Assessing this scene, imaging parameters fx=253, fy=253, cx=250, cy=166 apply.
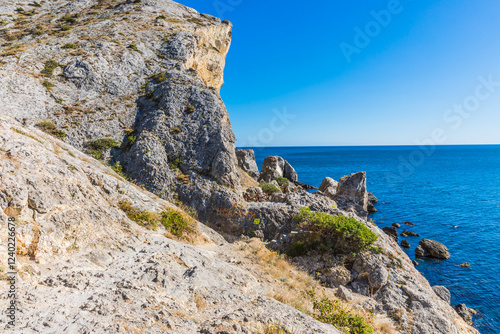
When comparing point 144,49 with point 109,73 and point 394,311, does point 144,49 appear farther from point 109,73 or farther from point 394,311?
point 394,311

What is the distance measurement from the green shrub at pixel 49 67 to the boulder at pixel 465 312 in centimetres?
4115

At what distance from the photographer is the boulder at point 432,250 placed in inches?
1197

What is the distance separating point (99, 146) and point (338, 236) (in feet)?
63.0

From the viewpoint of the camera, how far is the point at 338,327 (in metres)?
8.44

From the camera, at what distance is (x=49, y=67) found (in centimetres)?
2438

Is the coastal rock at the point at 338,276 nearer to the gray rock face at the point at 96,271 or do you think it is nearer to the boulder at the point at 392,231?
the gray rock face at the point at 96,271

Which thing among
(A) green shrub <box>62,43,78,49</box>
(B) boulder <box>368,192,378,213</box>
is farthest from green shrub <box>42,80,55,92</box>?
(B) boulder <box>368,192,378,213</box>

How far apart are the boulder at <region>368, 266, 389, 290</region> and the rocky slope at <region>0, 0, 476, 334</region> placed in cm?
7

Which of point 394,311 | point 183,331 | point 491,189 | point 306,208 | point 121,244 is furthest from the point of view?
point 491,189

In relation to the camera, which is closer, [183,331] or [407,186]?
[183,331]

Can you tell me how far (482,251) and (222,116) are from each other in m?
36.1

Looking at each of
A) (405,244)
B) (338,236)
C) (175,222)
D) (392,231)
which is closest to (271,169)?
(392,231)

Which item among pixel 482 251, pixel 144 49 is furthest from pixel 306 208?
pixel 482 251

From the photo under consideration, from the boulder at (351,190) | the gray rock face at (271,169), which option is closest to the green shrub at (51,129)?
the boulder at (351,190)
